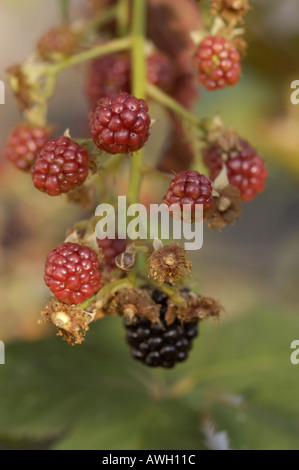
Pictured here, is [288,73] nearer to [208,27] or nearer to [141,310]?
[208,27]

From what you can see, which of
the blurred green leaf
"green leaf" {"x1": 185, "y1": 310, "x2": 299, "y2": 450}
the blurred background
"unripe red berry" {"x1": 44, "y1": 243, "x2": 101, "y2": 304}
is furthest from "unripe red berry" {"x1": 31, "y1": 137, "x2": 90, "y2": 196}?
"green leaf" {"x1": 185, "y1": 310, "x2": 299, "y2": 450}

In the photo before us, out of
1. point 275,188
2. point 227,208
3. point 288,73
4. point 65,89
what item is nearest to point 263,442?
point 227,208

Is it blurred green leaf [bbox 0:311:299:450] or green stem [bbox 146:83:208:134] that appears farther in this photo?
blurred green leaf [bbox 0:311:299:450]

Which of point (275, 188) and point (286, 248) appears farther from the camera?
point (286, 248)

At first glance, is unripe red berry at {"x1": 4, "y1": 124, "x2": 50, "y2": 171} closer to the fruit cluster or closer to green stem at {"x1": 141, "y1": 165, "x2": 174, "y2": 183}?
the fruit cluster

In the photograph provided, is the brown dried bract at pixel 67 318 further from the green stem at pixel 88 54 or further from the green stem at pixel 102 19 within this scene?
the green stem at pixel 102 19

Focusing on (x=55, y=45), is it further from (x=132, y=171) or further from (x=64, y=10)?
(x=132, y=171)
